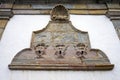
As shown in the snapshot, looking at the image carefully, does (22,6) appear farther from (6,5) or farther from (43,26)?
(43,26)

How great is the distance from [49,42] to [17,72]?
1.11 m

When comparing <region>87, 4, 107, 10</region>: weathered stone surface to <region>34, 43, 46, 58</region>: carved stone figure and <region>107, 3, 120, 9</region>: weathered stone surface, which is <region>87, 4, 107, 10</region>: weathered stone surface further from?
<region>34, 43, 46, 58</region>: carved stone figure

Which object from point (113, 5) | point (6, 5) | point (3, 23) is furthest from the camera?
point (113, 5)

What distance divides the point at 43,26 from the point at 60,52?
3.31 ft

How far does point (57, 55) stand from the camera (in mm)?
→ 5234

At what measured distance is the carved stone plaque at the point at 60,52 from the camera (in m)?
4.96

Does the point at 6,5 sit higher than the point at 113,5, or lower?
higher

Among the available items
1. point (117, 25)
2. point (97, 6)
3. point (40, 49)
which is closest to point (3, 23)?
point (40, 49)

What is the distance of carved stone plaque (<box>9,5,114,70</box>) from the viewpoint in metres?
4.96

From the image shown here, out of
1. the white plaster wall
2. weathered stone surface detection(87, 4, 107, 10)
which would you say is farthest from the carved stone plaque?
weathered stone surface detection(87, 4, 107, 10)

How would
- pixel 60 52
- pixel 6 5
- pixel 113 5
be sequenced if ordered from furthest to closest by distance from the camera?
pixel 113 5 < pixel 6 5 < pixel 60 52

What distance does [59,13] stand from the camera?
6285 millimetres

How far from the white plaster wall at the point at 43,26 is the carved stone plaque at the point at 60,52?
0.11 meters

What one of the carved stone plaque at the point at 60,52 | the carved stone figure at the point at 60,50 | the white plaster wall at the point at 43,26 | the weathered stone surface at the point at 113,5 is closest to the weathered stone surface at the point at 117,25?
the white plaster wall at the point at 43,26
